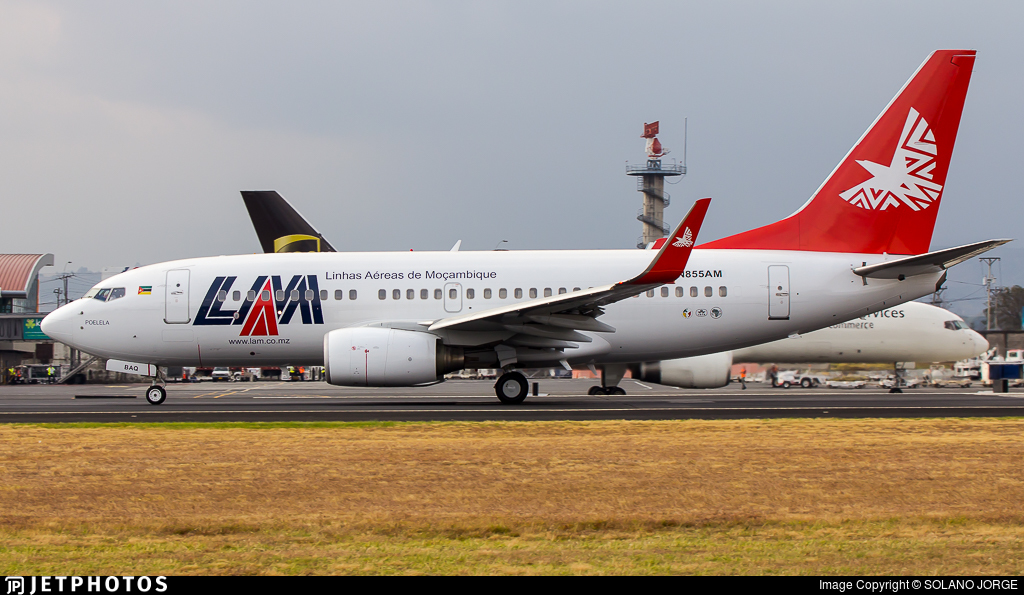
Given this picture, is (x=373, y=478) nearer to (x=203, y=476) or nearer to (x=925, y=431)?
(x=203, y=476)

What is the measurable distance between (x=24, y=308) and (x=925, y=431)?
279 feet

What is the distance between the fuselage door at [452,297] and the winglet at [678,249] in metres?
4.66

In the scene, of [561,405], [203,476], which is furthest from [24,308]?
[203,476]

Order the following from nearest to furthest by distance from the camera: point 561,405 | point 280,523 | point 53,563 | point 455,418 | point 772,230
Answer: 1. point 53,563
2. point 280,523
3. point 455,418
4. point 561,405
5. point 772,230

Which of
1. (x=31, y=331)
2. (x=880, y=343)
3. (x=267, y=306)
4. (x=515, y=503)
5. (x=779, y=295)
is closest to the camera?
(x=515, y=503)

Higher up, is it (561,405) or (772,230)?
(772,230)

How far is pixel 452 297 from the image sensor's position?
70.3ft

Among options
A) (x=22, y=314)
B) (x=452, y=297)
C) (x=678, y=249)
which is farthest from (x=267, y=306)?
(x=22, y=314)

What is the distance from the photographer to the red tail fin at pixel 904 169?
2158 cm

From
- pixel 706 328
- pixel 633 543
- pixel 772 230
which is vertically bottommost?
pixel 633 543

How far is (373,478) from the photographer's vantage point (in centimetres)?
951

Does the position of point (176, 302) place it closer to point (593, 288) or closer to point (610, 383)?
point (593, 288)

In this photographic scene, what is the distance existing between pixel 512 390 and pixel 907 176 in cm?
1067

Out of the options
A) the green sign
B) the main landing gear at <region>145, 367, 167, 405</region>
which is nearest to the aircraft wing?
the main landing gear at <region>145, 367, 167, 405</region>
